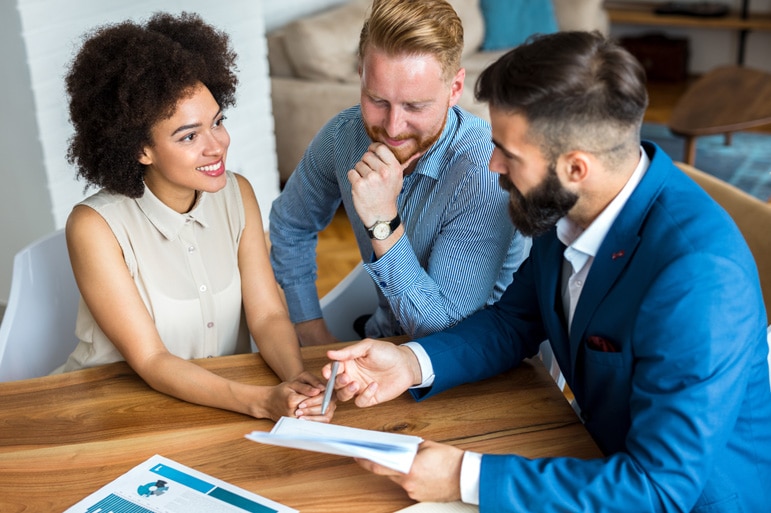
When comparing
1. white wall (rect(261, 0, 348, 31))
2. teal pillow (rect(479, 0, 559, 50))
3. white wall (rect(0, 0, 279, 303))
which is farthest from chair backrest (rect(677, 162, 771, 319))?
teal pillow (rect(479, 0, 559, 50))

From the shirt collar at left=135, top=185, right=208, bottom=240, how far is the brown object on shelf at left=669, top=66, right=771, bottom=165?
316 centimetres

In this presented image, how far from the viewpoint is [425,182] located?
1881 millimetres

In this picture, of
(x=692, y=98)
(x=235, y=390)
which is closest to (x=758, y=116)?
(x=692, y=98)

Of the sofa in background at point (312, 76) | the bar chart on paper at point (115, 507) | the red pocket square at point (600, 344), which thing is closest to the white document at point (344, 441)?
the bar chart on paper at point (115, 507)

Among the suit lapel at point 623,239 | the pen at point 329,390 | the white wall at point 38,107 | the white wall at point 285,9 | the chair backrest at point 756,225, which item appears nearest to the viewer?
the suit lapel at point 623,239

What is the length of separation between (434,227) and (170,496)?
815 mm

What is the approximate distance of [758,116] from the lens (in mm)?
4402

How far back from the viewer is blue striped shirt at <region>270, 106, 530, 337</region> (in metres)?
1.72

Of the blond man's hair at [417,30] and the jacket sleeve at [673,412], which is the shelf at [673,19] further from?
the jacket sleeve at [673,412]

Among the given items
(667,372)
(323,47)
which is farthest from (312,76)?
(667,372)

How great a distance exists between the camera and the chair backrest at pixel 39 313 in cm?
188

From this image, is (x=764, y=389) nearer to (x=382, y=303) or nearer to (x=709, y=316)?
(x=709, y=316)

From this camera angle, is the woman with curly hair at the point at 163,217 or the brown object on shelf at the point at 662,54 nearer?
the woman with curly hair at the point at 163,217

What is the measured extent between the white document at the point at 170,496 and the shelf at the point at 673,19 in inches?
235
